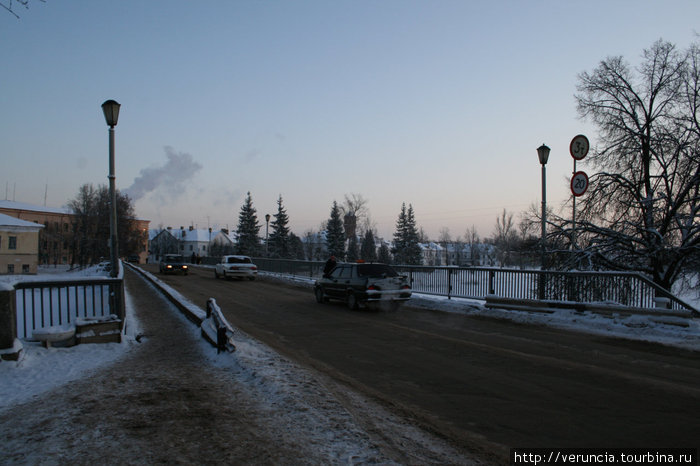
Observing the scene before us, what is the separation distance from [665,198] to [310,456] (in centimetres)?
2042

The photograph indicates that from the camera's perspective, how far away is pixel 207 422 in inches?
180

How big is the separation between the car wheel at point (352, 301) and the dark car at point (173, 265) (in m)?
26.2

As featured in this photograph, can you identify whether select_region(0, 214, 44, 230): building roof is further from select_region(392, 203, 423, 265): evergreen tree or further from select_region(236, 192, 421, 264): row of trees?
select_region(392, 203, 423, 265): evergreen tree

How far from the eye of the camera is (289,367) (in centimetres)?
691

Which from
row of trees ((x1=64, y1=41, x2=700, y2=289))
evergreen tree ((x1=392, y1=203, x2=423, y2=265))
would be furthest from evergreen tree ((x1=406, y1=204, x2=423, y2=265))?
row of trees ((x1=64, y1=41, x2=700, y2=289))

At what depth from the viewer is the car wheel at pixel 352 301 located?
49.8ft

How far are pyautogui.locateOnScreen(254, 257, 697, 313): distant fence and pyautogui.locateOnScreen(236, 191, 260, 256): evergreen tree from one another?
5114cm

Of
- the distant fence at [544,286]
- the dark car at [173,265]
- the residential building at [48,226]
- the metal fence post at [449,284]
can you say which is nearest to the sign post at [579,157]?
the distant fence at [544,286]

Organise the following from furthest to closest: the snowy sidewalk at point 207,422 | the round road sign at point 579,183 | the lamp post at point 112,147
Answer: the round road sign at point 579,183
the lamp post at point 112,147
the snowy sidewalk at point 207,422

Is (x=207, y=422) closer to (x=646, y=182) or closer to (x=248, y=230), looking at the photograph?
(x=646, y=182)

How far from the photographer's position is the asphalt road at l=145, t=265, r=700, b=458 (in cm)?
445

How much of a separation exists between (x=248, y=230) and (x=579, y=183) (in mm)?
59490

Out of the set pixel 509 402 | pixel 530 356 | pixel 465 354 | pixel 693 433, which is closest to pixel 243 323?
pixel 465 354

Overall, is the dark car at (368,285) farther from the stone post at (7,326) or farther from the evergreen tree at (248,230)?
the evergreen tree at (248,230)
